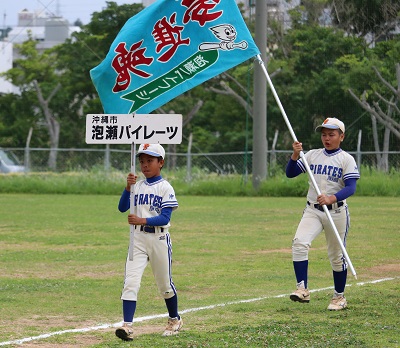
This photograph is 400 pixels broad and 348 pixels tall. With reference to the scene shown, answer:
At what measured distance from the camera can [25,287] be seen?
11.0 meters

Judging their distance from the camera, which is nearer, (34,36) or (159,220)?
(159,220)

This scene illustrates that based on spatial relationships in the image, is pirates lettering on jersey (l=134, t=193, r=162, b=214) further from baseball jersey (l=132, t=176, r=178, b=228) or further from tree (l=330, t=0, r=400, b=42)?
tree (l=330, t=0, r=400, b=42)

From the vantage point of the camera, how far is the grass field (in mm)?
7824

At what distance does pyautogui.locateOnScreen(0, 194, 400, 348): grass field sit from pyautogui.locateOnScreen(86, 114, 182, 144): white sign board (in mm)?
1650

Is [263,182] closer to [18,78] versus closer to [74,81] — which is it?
[74,81]

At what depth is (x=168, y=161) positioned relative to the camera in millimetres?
36906

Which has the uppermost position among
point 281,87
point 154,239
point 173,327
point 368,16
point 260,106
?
point 368,16

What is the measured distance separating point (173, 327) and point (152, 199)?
1084mm

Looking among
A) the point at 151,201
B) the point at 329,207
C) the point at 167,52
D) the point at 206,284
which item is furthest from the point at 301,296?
the point at 167,52

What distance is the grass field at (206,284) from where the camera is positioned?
25.7 ft

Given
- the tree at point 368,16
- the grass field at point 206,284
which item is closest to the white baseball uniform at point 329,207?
the grass field at point 206,284

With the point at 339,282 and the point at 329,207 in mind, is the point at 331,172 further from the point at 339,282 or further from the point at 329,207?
the point at 339,282

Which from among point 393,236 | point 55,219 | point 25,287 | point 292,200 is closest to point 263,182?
point 292,200

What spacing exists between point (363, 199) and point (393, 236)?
34.6ft
